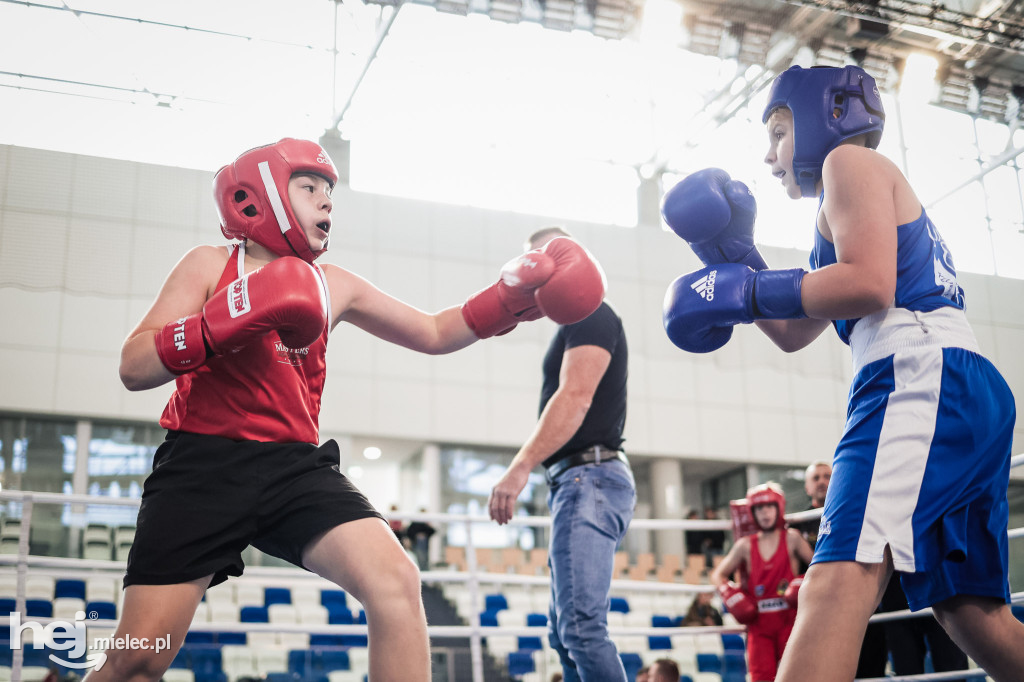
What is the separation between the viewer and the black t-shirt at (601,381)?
105 inches

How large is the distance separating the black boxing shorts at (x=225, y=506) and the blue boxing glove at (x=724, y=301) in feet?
2.40

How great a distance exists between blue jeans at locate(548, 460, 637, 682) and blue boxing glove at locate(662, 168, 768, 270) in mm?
846

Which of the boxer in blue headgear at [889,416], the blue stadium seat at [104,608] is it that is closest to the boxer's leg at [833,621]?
the boxer in blue headgear at [889,416]

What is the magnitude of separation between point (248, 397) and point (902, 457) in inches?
49.0

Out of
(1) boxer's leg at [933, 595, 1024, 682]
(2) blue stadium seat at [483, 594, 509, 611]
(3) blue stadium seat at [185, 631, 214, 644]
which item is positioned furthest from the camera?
(2) blue stadium seat at [483, 594, 509, 611]

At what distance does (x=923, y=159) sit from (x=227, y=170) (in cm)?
1281

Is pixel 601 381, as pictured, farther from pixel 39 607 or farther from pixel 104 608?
pixel 39 607

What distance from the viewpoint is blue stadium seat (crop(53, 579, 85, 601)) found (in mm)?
7879

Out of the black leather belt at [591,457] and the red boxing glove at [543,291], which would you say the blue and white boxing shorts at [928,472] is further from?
the black leather belt at [591,457]

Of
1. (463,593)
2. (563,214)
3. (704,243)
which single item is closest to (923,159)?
(563,214)

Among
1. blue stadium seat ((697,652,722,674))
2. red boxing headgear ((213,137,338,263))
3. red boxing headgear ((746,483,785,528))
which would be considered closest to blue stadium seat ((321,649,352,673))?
blue stadium seat ((697,652,722,674))

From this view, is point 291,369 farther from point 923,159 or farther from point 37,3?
point 923,159

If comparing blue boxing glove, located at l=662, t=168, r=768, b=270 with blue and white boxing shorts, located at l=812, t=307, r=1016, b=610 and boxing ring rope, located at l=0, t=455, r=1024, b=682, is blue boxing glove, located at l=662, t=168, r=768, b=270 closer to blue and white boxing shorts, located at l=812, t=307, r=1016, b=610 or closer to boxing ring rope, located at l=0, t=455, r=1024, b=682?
blue and white boxing shorts, located at l=812, t=307, r=1016, b=610

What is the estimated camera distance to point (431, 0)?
33.5ft
